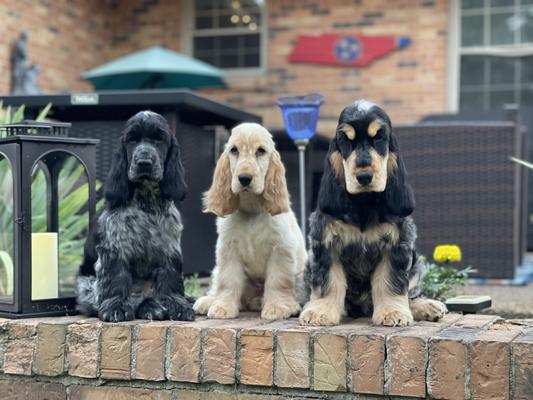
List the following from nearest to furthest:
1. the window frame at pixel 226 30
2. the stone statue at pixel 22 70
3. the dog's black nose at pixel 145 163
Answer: the dog's black nose at pixel 145 163 → the stone statue at pixel 22 70 → the window frame at pixel 226 30

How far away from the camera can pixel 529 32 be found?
29.5 ft

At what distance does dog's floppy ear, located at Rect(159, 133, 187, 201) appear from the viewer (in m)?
2.89

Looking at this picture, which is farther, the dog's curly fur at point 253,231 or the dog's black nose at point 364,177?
the dog's curly fur at point 253,231

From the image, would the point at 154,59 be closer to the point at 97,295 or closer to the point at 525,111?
the point at 525,111

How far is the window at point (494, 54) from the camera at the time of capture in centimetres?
900

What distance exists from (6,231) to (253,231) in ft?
5.53

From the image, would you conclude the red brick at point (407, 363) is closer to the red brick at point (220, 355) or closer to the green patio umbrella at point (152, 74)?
the red brick at point (220, 355)

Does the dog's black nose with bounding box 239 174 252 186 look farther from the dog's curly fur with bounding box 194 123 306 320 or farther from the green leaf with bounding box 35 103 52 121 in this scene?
the green leaf with bounding box 35 103 52 121

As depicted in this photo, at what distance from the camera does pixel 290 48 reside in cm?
952

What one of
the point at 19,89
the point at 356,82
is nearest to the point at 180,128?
the point at 19,89

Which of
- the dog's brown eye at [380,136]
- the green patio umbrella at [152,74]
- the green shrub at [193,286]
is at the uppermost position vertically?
the green patio umbrella at [152,74]

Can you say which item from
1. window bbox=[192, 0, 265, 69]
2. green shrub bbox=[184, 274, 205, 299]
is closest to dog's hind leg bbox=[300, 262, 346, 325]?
green shrub bbox=[184, 274, 205, 299]

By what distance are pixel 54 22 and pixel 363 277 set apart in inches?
287

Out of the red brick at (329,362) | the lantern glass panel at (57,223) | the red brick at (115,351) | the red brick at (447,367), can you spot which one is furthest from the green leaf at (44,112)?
the red brick at (447,367)
